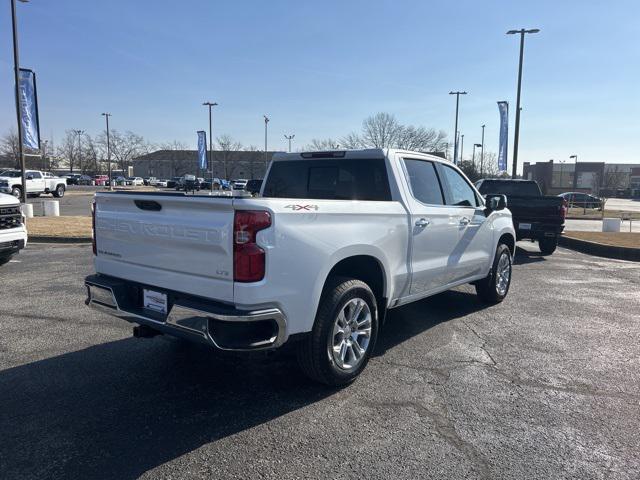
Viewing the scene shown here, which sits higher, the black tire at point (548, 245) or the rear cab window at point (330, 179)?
the rear cab window at point (330, 179)

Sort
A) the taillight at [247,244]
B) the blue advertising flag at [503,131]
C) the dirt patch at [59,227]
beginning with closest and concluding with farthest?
the taillight at [247,244]
the dirt patch at [59,227]
the blue advertising flag at [503,131]

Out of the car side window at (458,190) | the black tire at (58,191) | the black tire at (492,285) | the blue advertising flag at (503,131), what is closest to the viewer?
the car side window at (458,190)

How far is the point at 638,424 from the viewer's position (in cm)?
344

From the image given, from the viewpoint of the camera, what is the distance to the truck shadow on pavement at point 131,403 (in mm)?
2881

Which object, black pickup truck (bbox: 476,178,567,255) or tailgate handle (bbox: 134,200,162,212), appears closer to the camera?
tailgate handle (bbox: 134,200,162,212)

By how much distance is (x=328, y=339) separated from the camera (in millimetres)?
3672

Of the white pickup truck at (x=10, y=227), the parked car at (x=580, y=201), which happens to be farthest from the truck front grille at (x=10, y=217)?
the parked car at (x=580, y=201)

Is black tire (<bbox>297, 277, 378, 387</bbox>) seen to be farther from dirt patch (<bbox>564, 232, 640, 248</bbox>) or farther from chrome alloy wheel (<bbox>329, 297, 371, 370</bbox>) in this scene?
dirt patch (<bbox>564, 232, 640, 248</bbox>)

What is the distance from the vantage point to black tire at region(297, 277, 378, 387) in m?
3.61

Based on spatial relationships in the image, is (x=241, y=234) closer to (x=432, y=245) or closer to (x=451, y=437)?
(x=451, y=437)

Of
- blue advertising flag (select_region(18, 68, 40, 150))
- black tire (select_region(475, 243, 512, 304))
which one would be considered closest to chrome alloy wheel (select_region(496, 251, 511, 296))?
black tire (select_region(475, 243, 512, 304))

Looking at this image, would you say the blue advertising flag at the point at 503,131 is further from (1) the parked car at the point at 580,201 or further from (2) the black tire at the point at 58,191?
(2) the black tire at the point at 58,191

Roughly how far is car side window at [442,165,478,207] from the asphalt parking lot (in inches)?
56.4

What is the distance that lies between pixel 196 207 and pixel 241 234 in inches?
17.3
